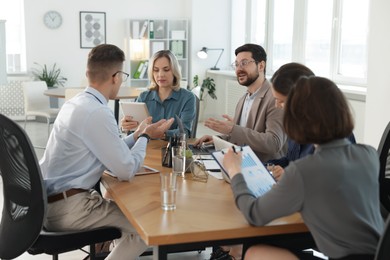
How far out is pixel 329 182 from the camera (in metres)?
1.54

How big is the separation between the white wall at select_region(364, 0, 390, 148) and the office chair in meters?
4.13

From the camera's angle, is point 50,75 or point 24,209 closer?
point 24,209

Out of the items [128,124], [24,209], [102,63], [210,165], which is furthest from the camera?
[128,124]

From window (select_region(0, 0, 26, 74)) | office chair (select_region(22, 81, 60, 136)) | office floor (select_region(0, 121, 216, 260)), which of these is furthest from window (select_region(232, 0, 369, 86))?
window (select_region(0, 0, 26, 74))

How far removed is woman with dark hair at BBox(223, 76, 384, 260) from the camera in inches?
60.8

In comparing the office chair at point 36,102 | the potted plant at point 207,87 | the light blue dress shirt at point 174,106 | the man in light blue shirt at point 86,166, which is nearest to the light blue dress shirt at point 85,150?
the man in light blue shirt at point 86,166

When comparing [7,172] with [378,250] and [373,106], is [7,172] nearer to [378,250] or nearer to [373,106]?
[378,250]

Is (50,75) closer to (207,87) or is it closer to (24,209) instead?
(207,87)

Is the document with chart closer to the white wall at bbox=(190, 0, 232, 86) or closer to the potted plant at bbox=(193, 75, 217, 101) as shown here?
the potted plant at bbox=(193, 75, 217, 101)

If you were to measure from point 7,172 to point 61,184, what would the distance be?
9.0 inches

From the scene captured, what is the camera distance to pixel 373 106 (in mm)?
4051

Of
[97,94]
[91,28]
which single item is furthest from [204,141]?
[91,28]

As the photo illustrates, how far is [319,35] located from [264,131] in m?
3.70

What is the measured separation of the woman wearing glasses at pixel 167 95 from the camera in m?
3.55
